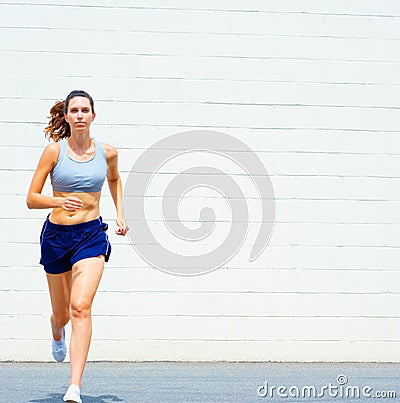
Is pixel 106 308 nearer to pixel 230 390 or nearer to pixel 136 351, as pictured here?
pixel 136 351

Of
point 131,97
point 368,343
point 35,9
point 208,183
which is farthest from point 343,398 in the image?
point 35,9

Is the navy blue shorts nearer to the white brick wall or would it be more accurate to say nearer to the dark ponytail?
the dark ponytail

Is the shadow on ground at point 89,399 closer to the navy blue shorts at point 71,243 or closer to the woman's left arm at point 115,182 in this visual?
the navy blue shorts at point 71,243

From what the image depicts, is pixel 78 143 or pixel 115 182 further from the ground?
pixel 78 143

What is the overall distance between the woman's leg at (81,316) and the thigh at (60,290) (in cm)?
33

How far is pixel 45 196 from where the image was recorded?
17.6 ft

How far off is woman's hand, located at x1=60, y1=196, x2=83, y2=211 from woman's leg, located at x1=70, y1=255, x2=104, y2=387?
1.34 ft

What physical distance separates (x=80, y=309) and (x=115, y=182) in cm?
110

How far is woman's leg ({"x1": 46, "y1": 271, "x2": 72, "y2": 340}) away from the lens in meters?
5.76

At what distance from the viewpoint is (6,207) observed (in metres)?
7.70

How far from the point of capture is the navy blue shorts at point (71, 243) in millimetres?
5543

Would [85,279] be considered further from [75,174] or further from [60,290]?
[75,174]

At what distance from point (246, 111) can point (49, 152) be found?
2.66m

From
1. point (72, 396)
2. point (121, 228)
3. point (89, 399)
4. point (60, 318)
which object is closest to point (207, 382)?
point (89, 399)
